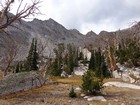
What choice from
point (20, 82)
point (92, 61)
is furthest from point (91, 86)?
point (92, 61)

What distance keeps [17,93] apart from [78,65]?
245ft

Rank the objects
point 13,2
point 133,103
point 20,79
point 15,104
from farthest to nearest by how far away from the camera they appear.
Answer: point 20,79
point 13,2
point 133,103
point 15,104

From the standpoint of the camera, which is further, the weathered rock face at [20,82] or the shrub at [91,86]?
the weathered rock face at [20,82]

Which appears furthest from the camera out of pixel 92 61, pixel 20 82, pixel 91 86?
pixel 92 61

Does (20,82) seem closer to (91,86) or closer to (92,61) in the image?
(91,86)

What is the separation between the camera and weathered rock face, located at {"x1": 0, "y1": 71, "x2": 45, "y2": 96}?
28966 millimetres

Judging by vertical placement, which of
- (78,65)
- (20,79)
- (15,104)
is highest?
(78,65)

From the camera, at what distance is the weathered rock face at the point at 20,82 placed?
29.0 m

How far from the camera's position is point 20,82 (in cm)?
3148

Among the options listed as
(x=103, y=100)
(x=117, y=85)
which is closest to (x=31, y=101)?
(x=103, y=100)

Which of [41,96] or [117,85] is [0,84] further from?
[117,85]

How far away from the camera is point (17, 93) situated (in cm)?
2870

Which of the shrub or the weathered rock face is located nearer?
the shrub

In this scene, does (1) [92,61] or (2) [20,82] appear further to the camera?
(1) [92,61]
